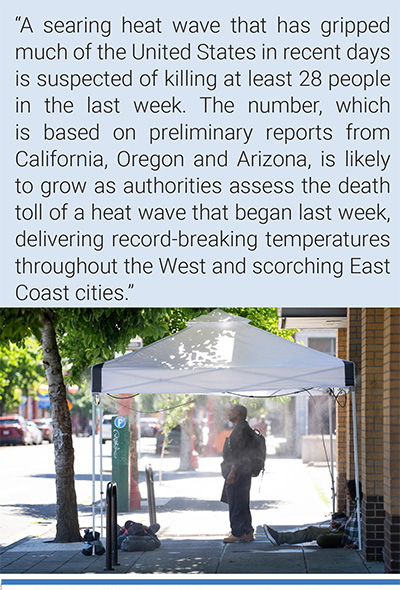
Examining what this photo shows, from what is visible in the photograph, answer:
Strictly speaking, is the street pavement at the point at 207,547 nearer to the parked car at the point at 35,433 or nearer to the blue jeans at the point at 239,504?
the blue jeans at the point at 239,504

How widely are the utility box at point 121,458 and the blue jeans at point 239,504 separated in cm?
434

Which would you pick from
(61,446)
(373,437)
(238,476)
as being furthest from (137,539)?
(373,437)

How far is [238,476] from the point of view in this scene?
13.5 meters

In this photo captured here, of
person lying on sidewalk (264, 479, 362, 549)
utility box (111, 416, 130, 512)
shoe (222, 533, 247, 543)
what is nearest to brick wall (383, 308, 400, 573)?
person lying on sidewalk (264, 479, 362, 549)

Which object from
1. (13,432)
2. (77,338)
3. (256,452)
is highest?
(77,338)

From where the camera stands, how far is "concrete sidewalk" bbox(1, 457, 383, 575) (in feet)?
35.3

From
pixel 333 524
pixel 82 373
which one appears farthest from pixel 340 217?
pixel 82 373

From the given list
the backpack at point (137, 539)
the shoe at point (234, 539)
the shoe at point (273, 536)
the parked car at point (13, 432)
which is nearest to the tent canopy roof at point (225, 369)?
the backpack at point (137, 539)

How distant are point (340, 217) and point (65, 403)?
6.26 metres

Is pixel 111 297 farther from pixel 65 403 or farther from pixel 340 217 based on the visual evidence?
pixel 65 403

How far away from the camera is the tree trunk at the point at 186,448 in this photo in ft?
87.6

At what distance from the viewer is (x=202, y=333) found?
11992mm

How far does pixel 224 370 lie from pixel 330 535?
107 inches
